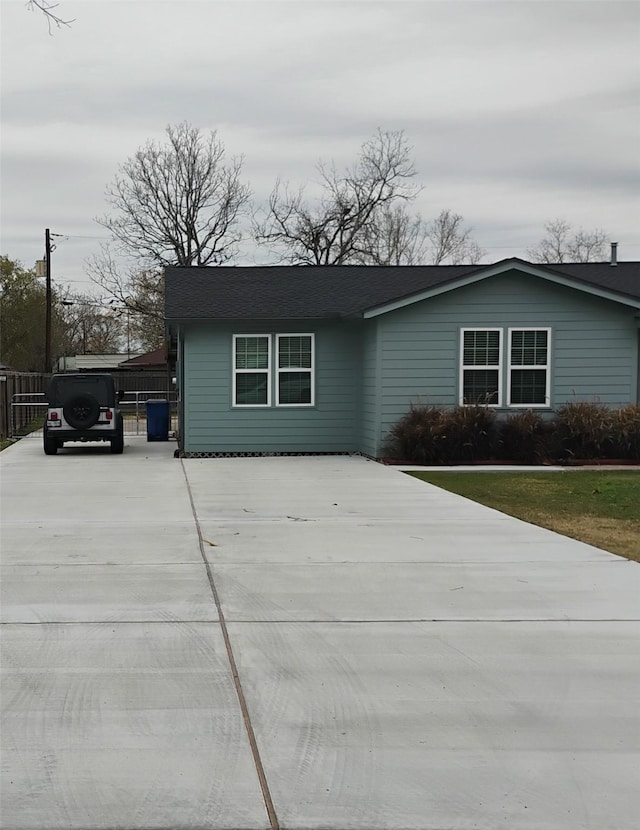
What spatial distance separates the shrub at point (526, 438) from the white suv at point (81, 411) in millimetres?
8084

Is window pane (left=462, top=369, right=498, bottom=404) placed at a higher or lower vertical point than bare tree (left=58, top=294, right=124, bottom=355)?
lower

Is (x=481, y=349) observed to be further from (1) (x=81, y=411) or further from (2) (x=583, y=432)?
(1) (x=81, y=411)

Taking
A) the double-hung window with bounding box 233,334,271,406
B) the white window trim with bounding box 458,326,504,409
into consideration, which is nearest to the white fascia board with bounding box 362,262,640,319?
the white window trim with bounding box 458,326,504,409

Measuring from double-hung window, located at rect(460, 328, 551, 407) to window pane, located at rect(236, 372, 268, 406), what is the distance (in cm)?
403

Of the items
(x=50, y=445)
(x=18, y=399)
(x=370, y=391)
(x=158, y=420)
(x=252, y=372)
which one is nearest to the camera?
(x=370, y=391)

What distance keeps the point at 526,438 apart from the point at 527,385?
113 centimetres

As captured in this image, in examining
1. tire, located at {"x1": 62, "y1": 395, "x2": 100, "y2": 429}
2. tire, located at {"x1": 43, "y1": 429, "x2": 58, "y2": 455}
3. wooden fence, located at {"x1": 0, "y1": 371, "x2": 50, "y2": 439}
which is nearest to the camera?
tire, located at {"x1": 62, "y1": 395, "x2": 100, "y2": 429}

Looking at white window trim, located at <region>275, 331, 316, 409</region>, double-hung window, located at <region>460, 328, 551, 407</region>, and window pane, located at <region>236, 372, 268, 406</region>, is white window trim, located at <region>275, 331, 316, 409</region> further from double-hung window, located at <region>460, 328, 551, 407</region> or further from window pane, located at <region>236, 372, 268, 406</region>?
double-hung window, located at <region>460, 328, 551, 407</region>

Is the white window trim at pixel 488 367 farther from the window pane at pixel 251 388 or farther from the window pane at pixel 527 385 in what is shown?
the window pane at pixel 251 388

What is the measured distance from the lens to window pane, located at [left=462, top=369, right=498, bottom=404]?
1800 cm

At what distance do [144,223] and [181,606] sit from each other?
38.1 metres

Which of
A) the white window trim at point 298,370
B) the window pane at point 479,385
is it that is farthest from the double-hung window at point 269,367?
the window pane at point 479,385

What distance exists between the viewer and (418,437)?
17.3 meters

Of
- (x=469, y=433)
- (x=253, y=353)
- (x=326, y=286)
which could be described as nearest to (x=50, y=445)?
(x=253, y=353)
